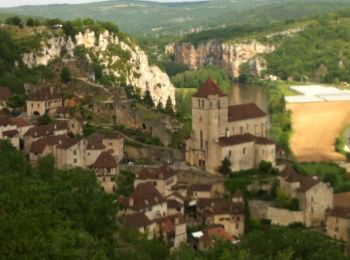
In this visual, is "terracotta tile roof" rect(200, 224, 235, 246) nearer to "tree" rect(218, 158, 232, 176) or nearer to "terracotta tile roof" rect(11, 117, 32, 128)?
"tree" rect(218, 158, 232, 176)

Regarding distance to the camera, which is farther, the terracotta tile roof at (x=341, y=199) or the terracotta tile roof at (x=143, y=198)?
the terracotta tile roof at (x=341, y=199)

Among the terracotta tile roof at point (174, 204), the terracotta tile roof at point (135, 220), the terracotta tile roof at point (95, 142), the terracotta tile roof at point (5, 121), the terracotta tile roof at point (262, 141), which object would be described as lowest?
the terracotta tile roof at point (174, 204)

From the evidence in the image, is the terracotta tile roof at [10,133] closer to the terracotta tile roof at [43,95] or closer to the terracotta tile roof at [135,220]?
the terracotta tile roof at [43,95]

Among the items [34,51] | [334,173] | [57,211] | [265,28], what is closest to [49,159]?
[57,211]

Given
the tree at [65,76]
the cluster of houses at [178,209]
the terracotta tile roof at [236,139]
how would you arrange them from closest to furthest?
the cluster of houses at [178,209] < the terracotta tile roof at [236,139] < the tree at [65,76]

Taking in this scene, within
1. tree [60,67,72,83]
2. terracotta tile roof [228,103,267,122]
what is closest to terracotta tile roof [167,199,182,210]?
terracotta tile roof [228,103,267,122]

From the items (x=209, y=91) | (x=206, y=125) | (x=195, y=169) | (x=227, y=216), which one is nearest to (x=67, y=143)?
(x=195, y=169)

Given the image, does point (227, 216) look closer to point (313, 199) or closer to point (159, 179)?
point (159, 179)

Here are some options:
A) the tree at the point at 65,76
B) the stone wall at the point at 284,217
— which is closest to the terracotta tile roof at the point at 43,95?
the tree at the point at 65,76
